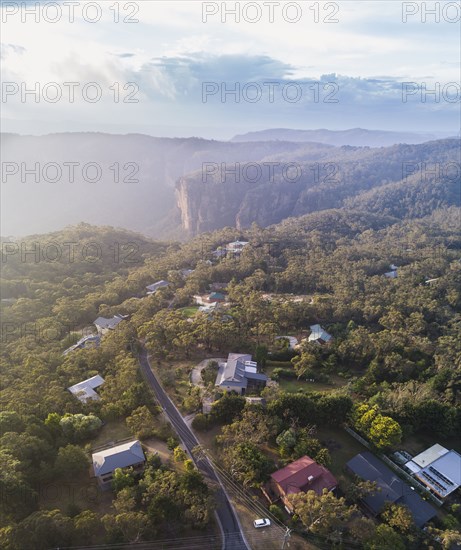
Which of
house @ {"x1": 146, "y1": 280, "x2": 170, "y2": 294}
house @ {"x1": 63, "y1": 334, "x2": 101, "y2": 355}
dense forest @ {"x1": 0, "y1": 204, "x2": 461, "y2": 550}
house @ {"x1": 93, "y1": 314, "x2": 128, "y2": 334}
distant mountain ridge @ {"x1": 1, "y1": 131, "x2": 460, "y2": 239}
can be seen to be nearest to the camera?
dense forest @ {"x1": 0, "y1": 204, "x2": 461, "y2": 550}

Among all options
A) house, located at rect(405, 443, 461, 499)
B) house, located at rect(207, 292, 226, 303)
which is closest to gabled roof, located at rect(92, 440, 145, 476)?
house, located at rect(405, 443, 461, 499)

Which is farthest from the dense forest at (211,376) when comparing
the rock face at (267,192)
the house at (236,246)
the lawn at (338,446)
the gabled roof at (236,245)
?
the rock face at (267,192)

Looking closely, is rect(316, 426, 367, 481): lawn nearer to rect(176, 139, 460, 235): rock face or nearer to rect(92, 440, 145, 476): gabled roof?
rect(92, 440, 145, 476): gabled roof

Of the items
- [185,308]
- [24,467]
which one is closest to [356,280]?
[185,308]

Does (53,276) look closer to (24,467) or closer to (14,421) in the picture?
(14,421)

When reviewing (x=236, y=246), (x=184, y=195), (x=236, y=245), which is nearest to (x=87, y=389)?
(x=236, y=246)

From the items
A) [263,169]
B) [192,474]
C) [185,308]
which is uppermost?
[263,169]
